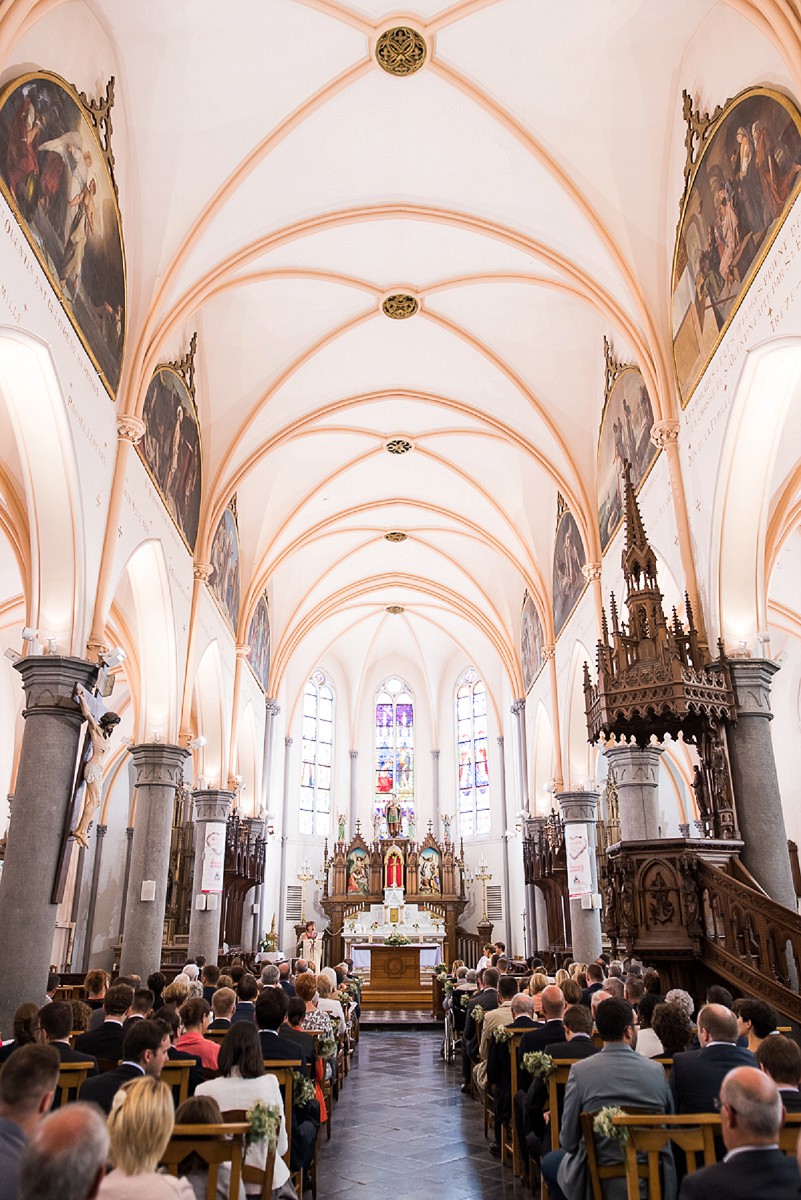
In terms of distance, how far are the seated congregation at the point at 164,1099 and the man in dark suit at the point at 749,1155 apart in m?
1.70

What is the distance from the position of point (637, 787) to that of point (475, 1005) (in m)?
4.67

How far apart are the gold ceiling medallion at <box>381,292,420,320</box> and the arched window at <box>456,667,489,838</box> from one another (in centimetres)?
1655

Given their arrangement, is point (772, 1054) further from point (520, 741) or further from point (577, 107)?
point (520, 741)

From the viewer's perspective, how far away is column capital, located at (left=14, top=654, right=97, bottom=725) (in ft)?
33.3

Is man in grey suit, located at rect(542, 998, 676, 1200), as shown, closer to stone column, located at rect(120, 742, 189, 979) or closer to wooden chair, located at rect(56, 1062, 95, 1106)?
wooden chair, located at rect(56, 1062, 95, 1106)

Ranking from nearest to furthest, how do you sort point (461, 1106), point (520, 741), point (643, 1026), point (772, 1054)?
point (772, 1054), point (643, 1026), point (461, 1106), point (520, 741)

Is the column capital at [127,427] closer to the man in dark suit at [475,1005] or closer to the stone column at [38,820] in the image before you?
the stone column at [38,820]

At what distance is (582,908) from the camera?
1703cm

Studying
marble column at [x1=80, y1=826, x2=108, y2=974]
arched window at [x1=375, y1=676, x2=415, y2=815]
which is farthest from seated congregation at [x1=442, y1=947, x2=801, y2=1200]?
arched window at [x1=375, y1=676, x2=415, y2=815]

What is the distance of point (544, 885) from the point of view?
2197 cm

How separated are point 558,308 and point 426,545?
1025cm

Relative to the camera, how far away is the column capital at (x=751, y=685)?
1045 cm

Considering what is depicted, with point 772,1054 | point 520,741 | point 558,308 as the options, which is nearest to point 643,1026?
point 772,1054

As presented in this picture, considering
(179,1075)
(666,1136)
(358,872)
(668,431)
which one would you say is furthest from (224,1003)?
(358,872)
